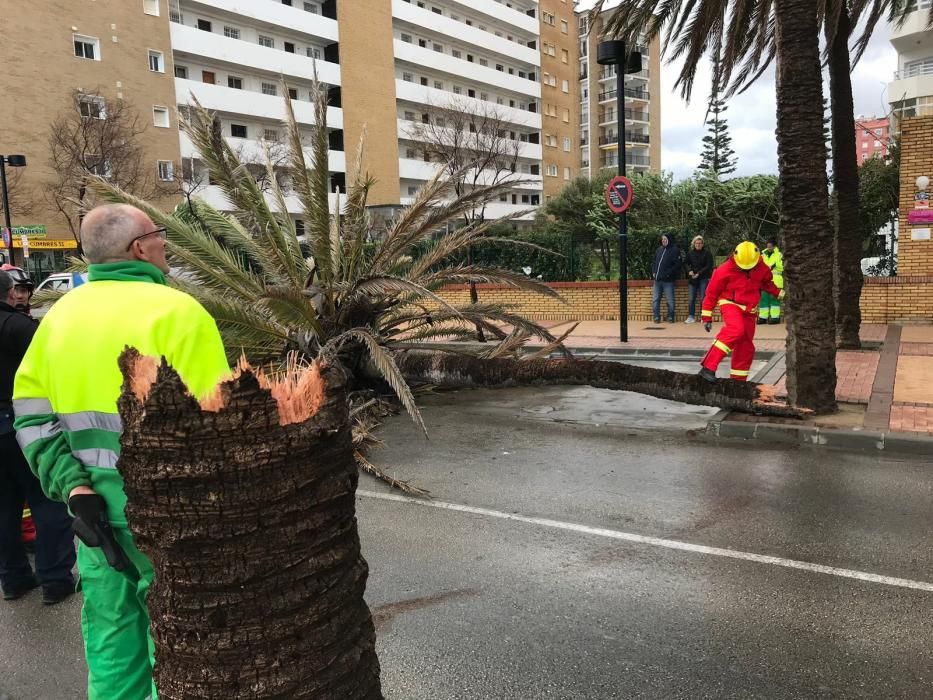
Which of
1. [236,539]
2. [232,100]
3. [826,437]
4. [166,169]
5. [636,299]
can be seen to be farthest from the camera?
[232,100]

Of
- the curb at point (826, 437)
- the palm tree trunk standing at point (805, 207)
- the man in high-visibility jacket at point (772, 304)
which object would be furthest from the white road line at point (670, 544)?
the man in high-visibility jacket at point (772, 304)

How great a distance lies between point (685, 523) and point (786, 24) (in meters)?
5.62

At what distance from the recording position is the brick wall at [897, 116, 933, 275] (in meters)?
14.4

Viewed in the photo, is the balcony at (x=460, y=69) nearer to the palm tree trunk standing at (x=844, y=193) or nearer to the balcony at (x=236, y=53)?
the balcony at (x=236, y=53)

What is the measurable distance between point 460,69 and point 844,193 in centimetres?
5259

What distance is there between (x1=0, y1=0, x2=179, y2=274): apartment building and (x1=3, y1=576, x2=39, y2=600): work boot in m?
34.8

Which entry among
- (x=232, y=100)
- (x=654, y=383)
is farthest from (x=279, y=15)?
(x=654, y=383)

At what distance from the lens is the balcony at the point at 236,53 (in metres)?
42.6

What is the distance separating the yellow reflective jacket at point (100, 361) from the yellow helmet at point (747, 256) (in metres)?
7.62

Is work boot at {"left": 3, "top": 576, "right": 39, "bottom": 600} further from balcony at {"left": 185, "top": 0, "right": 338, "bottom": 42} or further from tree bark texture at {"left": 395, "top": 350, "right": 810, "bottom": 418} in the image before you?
balcony at {"left": 185, "top": 0, "right": 338, "bottom": 42}

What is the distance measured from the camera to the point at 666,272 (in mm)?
16812

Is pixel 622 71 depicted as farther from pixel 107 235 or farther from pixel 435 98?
pixel 435 98

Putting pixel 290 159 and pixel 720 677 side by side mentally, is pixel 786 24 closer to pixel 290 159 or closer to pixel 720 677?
pixel 290 159

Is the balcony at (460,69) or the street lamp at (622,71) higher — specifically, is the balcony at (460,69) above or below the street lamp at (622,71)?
above
